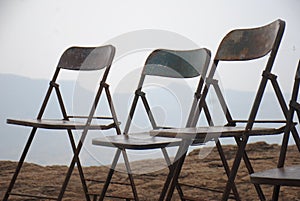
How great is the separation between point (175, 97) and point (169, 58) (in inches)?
23.9

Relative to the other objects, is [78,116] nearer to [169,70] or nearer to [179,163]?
[169,70]

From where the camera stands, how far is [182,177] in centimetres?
329

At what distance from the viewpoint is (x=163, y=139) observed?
2459 millimetres

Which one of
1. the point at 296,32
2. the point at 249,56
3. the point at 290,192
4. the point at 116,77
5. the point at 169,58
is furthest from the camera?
the point at 116,77

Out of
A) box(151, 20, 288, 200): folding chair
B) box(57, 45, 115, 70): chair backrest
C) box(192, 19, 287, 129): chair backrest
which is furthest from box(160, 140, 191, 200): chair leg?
box(57, 45, 115, 70): chair backrest

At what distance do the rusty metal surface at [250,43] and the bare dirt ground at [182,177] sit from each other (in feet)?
3.25

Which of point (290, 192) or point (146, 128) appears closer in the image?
point (290, 192)

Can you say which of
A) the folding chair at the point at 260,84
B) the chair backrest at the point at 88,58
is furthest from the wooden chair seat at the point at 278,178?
the chair backrest at the point at 88,58

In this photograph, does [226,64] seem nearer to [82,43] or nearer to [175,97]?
[175,97]

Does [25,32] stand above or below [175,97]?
above

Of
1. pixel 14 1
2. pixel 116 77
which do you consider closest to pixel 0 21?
pixel 14 1

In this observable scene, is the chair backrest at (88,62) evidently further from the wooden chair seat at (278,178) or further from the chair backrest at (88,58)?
the wooden chair seat at (278,178)

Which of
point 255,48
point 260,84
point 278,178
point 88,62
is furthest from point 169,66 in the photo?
point 278,178

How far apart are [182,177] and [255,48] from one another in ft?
4.19
